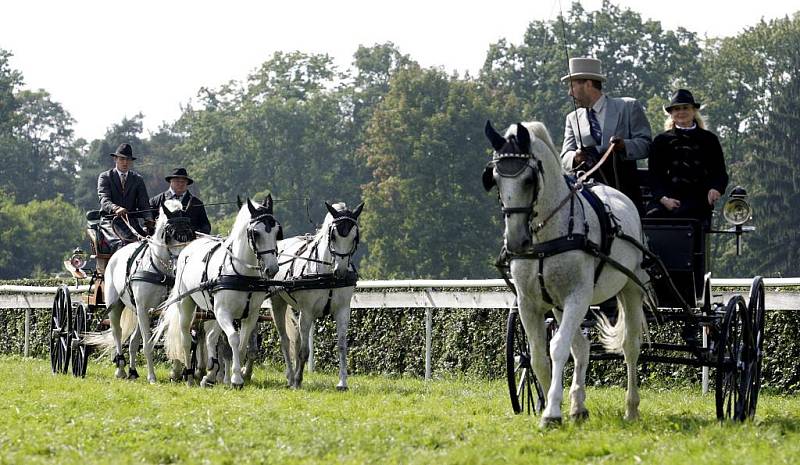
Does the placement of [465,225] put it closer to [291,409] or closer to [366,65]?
[366,65]

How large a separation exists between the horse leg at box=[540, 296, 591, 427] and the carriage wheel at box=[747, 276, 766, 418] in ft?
6.40

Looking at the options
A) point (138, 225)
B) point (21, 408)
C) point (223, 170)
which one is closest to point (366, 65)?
point (223, 170)

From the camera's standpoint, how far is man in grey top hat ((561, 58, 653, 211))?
432 inches

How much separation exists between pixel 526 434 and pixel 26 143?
80205 mm

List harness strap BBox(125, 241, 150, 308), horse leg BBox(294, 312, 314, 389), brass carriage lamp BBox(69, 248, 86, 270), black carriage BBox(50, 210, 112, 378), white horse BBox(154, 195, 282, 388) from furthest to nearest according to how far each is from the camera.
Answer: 1. brass carriage lamp BBox(69, 248, 86, 270)
2. black carriage BBox(50, 210, 112, 378)
3. harness strap BBox(125, 241, 150, 308)
4. horse leg BBox(294, 312, 314, 389)
5. white horse BBox(154, 195, 282, 388)

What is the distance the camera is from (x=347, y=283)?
15.5 m

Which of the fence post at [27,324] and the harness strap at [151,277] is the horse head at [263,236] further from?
the fence post at [27,324]

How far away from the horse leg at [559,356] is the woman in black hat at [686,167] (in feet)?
6.21

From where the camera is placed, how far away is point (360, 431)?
30.7 ft

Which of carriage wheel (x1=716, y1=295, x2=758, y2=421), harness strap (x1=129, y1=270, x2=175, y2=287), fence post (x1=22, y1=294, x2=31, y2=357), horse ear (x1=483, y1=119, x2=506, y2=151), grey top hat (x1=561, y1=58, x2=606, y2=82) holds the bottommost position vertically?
fence post (x1=22, y1=294, x2=31, y2=357)

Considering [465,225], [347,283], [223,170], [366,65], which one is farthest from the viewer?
[366,65]

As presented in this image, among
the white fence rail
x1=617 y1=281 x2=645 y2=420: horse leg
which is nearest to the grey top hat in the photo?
x1=617 y1=281 x2=645 y2=420: horse leg

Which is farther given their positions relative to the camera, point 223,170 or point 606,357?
point 223,170

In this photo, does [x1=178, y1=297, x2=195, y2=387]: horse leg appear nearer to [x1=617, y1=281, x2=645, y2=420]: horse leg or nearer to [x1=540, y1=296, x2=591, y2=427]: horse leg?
[x1=617, y1=281, x2=645, y2=420]: horse leg
